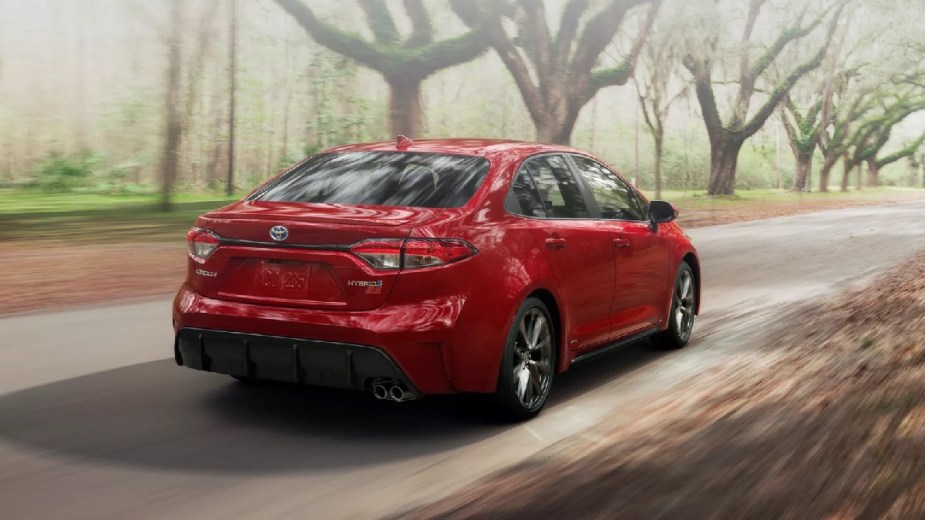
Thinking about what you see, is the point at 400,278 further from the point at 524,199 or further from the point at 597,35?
the point at 597,35

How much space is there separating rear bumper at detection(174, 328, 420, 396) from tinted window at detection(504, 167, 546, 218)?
1223 millimetres

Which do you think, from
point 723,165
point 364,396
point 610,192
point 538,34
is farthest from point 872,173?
point 364,396

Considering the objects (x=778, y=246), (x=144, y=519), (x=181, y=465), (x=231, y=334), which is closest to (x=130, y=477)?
(x=181, y=465)

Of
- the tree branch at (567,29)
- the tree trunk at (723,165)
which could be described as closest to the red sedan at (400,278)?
the tree branch at (567,29)

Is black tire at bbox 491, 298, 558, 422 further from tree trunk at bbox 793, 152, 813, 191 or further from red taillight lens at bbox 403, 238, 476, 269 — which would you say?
tree trunk at bbox 793, 152, 813, 191

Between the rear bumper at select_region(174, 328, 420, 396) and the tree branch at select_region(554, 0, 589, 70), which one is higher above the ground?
the tree branch at select_region(554, 0, 589, 70)

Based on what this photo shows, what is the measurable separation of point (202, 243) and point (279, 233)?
1.84 feet

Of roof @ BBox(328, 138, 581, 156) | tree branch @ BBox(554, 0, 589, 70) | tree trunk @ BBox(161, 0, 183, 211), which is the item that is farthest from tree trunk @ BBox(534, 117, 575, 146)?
roof @ BBox(328, 138, 581, 156)

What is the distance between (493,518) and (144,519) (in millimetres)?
1362

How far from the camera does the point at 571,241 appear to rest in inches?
260

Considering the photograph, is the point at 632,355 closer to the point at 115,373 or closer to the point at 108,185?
the point at 115,373

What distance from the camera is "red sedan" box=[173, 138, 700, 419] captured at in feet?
18.1

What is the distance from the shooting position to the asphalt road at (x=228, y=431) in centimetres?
474

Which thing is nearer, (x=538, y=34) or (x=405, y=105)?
(x=405, y=105)
